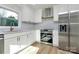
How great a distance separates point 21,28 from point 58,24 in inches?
16.3

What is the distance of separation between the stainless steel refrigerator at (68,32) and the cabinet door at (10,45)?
0.50 meters

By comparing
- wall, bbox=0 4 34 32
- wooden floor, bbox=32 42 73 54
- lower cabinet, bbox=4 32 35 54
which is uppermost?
wall, bbox=0 4 34 32

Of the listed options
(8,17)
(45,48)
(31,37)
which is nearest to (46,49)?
(45,48)

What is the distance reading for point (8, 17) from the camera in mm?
1067

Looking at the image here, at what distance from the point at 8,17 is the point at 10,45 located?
0.30 meters

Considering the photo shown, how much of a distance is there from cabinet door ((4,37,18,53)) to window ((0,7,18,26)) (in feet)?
0.56

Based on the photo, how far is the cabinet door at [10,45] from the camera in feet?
3.27

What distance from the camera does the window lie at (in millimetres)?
1022

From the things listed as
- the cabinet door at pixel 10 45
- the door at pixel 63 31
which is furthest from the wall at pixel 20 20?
the door at pixel 63 31

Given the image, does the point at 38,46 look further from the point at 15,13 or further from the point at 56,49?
the point at 15,13

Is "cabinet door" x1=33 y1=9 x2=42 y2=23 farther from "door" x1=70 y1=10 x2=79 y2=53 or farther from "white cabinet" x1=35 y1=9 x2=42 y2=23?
"door" x1=70 y1=10 x2=79 y2=53

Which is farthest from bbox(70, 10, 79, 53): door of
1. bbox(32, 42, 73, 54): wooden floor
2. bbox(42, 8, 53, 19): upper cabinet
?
bbox(42, 8, 53, 19): upper cabinet

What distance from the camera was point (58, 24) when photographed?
→ 1.12 m

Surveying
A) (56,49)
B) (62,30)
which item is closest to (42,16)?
(62,30)
